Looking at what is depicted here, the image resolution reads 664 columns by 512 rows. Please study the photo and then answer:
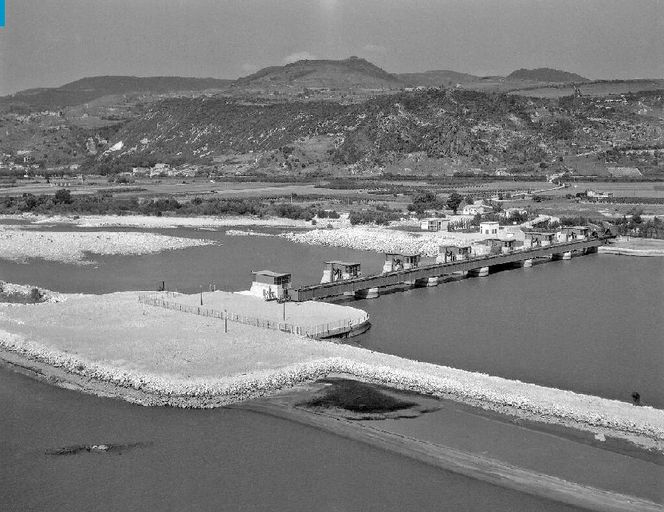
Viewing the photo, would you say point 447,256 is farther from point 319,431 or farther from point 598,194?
point 598,194

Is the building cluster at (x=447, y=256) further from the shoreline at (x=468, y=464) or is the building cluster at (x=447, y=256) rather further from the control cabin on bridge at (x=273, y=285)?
the shoreline at (x=468, y=464)

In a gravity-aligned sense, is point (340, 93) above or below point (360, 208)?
above

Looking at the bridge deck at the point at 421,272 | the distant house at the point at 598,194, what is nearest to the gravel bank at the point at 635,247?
the bridge deck at the point at 421,272

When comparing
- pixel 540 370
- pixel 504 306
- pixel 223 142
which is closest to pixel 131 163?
pixel 223 142

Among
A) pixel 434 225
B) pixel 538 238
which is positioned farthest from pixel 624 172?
pixel 538 238

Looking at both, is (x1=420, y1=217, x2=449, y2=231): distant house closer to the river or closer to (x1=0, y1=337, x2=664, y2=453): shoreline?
the river

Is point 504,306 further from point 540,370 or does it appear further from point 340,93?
point 340,93
